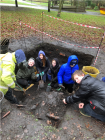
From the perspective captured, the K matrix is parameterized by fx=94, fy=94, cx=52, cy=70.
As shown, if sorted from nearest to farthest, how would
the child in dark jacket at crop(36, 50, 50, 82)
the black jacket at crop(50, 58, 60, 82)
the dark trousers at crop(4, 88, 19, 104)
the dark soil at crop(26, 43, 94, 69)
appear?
the dark trousers at crop(4, 88, 19, 104), the black jacket at crop(50, 58, 60, 82), the child in dark jacket at crop(36, 50, 50, 82), the dark soil at crop(26, 43, 94, 69)

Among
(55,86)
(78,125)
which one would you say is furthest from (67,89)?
(78,125)

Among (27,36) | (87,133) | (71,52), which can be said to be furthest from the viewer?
(27,36)

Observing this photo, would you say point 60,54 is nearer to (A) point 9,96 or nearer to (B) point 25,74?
(B) point 25,74

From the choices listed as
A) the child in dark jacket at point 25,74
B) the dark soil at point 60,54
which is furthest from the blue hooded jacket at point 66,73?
the dark soil at point 60,54

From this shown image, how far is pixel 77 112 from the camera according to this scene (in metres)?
2.88

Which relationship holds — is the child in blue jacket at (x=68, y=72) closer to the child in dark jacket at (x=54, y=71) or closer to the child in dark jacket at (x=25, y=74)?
the child in dark jacket at (x=54, y=71)

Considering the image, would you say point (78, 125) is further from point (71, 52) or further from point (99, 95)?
point (71, 52)

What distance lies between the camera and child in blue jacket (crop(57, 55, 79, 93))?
3.35m

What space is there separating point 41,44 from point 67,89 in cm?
426

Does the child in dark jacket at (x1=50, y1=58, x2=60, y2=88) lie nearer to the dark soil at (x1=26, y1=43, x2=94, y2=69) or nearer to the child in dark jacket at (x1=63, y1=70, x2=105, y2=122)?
the child in dark jacket at (x1=63, y1=70, x2=105, y2=122)

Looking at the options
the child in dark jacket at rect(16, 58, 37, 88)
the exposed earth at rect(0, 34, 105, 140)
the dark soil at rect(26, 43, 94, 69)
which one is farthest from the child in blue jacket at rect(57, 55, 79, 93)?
the dark soil at rect(26, 43, 94, 69)

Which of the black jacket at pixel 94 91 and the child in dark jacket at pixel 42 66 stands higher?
the black jacket at pixel 94 91

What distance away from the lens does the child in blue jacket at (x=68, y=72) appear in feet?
11.0

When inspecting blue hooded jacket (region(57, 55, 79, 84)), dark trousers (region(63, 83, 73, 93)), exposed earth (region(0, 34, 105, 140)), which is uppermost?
blue hooded jacket (region(57, 55, 79, 84))
